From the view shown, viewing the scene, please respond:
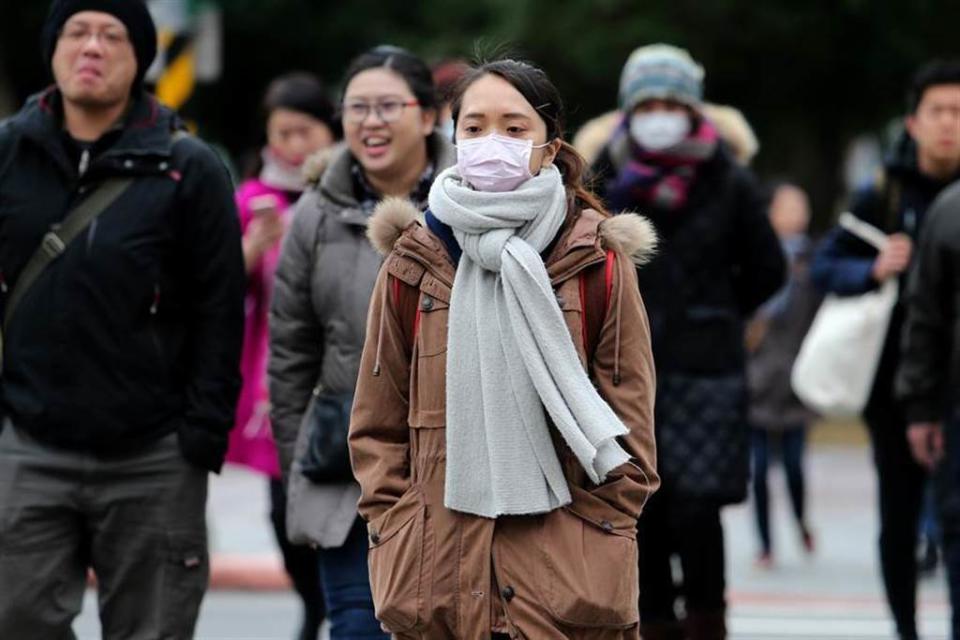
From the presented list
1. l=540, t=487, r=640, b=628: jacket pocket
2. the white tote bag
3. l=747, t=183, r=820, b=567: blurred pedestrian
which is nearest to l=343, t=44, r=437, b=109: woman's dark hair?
l=540, t=487, r=640, b=628: jacket pocket

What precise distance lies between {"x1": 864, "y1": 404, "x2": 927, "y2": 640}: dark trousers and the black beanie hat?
3.44 m

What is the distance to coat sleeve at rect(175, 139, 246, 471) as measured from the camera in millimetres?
5945

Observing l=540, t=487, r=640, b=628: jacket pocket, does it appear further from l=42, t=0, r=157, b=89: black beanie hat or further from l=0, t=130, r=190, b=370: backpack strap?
l=42, t=0, r=157, b=89: black beanie hat

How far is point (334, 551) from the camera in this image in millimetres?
6078

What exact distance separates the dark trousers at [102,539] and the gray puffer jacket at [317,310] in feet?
1.19

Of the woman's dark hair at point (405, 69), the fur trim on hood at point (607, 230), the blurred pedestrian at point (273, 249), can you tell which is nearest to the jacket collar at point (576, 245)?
the fur trim on hood at point (607, 230)

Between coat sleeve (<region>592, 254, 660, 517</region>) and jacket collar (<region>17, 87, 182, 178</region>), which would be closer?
coat sleeve (<region>592, 254, 660, 517</region>)

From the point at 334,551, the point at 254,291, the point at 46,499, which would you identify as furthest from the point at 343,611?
the point at 254,291

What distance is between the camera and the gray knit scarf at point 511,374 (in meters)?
4.59

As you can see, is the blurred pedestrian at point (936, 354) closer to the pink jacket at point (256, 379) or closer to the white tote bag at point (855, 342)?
the white tote bag at point (855, 342)

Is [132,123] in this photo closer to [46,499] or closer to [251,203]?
[46,499]

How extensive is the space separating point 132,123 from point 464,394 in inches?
71.7

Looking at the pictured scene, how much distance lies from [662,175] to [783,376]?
606cm

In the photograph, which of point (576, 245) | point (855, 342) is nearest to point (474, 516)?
point (576, 245)
